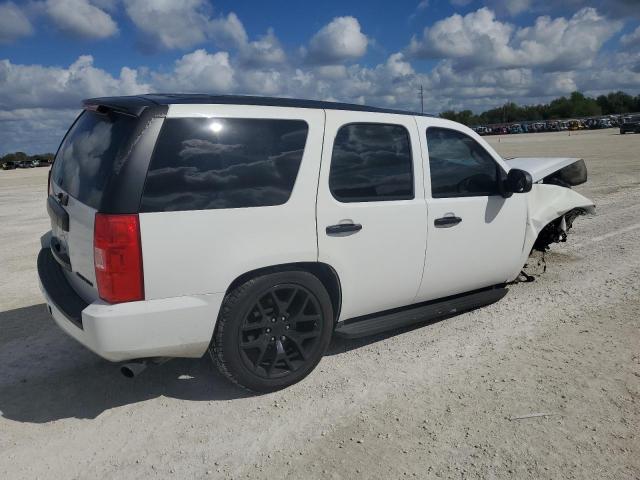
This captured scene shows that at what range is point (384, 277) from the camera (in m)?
3.94

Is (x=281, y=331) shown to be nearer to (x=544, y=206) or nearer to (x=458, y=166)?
(x=458, y=166)

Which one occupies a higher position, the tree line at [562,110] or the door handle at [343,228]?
the tree line at [562,110]

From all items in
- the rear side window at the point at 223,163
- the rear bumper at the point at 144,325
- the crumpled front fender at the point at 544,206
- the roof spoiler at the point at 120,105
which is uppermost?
the roof spoiler at the point at 120,105

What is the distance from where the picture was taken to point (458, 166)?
14.4 ft

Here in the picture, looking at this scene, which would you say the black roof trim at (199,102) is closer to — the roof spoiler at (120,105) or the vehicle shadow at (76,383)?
the roof spoiler at (120,105)

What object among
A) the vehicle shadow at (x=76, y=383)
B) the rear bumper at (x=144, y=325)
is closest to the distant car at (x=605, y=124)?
the vehicle shadow at (x=76, y=383)

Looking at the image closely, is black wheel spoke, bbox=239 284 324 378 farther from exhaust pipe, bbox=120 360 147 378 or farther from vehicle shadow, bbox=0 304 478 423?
exhaust pipe, bbox=120 360 147 378

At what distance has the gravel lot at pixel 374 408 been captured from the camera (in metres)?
2.82

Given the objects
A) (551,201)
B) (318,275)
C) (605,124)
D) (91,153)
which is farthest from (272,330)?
(605,124)

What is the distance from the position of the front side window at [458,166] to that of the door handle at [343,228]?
2.60 ft

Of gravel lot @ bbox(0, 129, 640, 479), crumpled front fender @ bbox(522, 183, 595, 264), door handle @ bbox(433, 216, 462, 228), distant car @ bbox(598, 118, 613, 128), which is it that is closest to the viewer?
gravel lot @ bbox(0, 129, 640, 479)

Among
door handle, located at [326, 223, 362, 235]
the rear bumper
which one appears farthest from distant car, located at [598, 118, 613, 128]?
the rear bumper

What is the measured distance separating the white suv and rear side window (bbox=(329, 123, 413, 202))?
0.04 ft

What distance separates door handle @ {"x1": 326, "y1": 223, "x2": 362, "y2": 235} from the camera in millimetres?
3582
